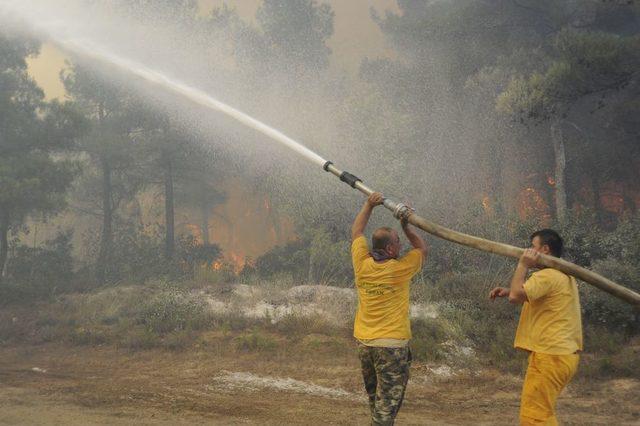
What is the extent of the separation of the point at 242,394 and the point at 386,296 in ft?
16.4

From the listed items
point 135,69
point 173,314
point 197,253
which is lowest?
point 173,314

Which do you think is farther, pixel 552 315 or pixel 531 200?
pixel 531 200

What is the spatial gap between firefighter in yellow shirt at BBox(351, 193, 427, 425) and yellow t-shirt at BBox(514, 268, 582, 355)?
98cm

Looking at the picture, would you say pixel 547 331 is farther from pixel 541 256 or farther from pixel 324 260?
pixel 324 260

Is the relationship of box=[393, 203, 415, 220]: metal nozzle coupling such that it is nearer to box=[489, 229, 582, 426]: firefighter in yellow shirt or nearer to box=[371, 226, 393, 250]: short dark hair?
box=[371, 226, 393, 250]: short dark hair

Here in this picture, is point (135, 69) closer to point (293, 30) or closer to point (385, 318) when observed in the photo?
point (385, 318)

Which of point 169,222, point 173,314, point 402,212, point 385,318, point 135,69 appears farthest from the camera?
point 169,222

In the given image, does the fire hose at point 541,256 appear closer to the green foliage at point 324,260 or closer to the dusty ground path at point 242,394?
the dusty ground path at point 242,394

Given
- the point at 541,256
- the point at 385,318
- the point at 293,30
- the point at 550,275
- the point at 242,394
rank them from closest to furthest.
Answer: the point at 541,256 < the point at 550,275 < the point at 385,318 < the point at 242,394 < the point at 293,30

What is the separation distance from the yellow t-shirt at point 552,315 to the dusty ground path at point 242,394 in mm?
3239

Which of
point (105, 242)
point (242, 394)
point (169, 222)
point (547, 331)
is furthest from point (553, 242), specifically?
point (169, 222)

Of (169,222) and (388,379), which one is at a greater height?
(169,222)

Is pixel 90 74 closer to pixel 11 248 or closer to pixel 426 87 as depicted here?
pixel 11 248

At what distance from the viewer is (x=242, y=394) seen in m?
8.99
